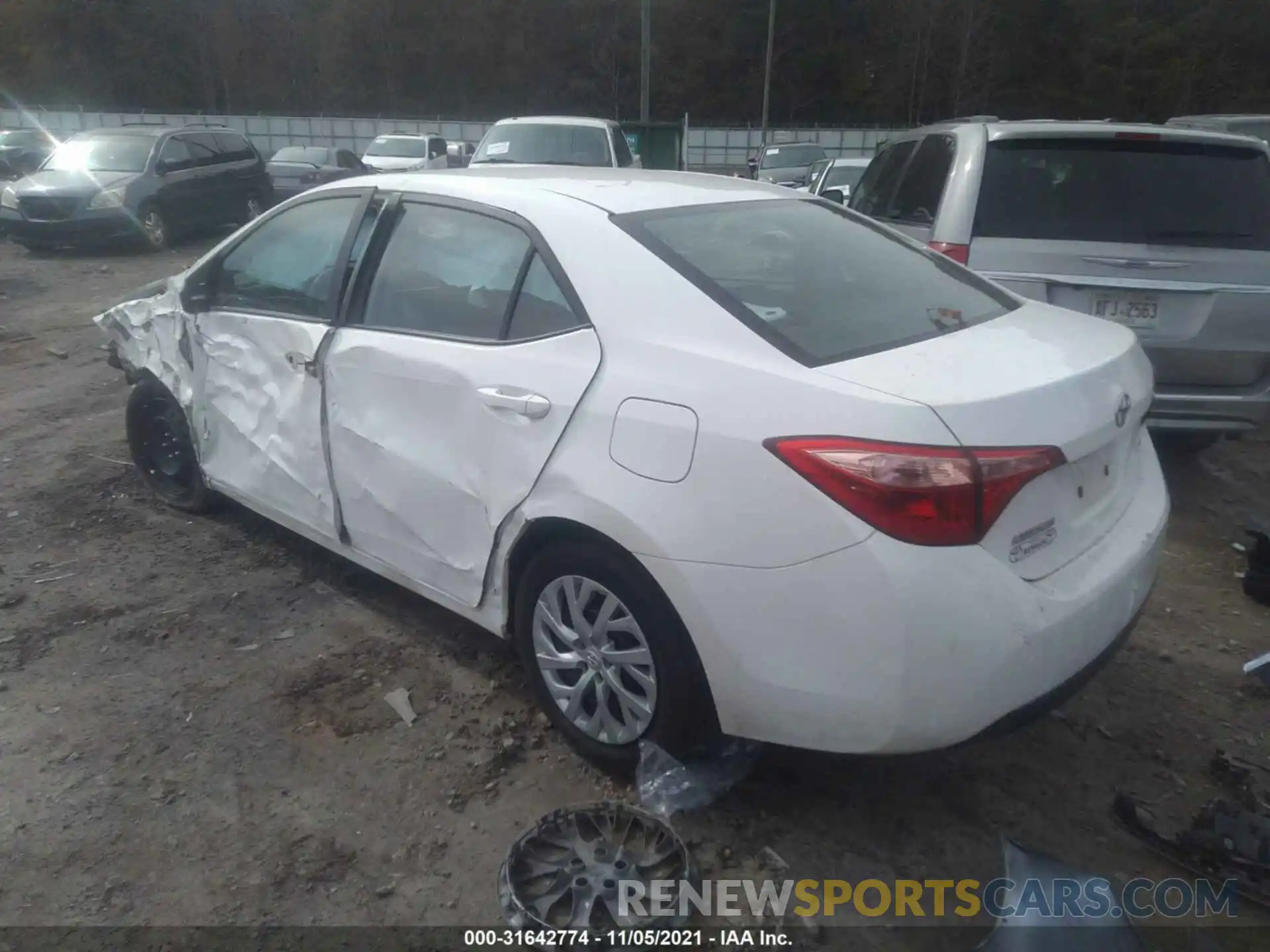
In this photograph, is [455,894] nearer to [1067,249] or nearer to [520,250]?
[520,250]

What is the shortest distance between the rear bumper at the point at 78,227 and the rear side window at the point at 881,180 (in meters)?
11.0

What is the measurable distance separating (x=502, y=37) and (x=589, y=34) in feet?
18.7

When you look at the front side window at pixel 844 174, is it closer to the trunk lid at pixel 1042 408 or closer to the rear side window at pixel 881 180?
the rear side window at pixel 881 180

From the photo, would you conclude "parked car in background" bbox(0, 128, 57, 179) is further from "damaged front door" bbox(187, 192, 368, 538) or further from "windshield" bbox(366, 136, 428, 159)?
"damaged front door" bbox(187, 192, 368, 538)

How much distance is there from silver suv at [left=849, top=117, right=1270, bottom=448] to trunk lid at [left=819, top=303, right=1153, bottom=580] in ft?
6.41

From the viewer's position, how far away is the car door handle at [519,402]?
282cm

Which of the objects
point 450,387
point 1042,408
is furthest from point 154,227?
point 1042,408

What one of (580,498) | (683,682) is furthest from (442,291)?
(683,682)

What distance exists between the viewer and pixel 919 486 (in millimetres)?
2227

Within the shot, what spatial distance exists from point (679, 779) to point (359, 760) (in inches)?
40.4

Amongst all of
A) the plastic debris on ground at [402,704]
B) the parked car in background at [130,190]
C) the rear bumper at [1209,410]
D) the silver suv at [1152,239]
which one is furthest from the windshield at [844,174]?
the plastic debris on ground at [402,704]

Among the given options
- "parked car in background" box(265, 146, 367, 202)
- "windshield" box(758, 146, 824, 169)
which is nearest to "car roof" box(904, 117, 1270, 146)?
"parked car in background" box(265, 146, 367, 202)

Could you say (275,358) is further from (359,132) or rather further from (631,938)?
(359,132)

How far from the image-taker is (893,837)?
2.78m
